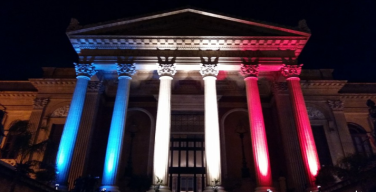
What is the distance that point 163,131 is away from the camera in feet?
64.6

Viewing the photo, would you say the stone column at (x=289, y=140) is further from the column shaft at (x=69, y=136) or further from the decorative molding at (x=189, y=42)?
the column shaft at (x=69, y=136)

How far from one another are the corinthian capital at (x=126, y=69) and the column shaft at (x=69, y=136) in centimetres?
263

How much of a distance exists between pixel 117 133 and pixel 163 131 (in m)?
3.18

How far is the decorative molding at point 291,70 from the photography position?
2207 centimetres

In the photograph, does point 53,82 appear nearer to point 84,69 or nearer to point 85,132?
point 84,69

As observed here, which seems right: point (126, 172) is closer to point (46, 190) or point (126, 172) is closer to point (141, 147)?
point (141, 147)

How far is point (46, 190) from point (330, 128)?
23.8m

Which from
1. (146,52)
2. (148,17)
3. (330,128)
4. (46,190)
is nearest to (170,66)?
(146,52)

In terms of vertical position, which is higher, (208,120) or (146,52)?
(146,52)

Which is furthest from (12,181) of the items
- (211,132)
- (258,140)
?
(258,140)

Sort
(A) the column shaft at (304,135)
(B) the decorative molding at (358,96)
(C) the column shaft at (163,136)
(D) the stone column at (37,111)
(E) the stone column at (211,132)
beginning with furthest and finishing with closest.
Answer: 1. (B) the decorative molding at (358,96)
2. (D) the stone column at (37,111)
3. (A) the column shaft at (304,135)
4. (C) the column shaft at (163,136)
5. (E) the stone column at (211,132)

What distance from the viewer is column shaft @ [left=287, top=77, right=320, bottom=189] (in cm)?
1869

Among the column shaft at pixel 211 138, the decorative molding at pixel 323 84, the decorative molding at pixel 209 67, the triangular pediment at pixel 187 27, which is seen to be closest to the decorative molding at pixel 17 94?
the triangular pediment at pixel 187 27

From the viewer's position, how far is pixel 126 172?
23891 mm
